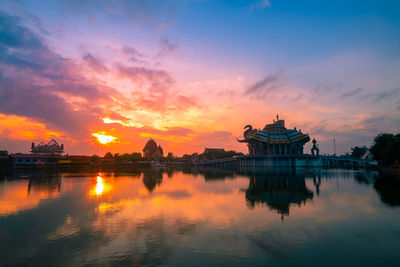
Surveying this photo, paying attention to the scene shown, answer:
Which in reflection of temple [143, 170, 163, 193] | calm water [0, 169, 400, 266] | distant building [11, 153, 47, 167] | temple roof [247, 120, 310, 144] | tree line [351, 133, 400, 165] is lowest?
calm water [0, 169, 400, 266]

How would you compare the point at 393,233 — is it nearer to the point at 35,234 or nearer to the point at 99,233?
the point at 99,233

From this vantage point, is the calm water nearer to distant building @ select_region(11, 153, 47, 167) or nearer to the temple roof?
the temple roof

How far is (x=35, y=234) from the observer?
49.6 feet

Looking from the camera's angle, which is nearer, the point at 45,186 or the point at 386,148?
the point at 45,186

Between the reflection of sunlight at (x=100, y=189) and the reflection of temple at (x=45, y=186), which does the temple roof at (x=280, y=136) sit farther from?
the reflection of temple at (x=45, y=186)

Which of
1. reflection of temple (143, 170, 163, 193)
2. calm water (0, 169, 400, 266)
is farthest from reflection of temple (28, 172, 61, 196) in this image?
reflection of temple (143, 170, 163, 193)

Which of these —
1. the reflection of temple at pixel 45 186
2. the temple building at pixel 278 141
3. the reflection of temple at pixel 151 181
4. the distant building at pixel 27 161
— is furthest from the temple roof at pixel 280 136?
the distant building at pixel 27 161

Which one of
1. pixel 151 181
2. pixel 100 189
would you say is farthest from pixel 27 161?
pixel 100 189

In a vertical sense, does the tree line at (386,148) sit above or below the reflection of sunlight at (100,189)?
above

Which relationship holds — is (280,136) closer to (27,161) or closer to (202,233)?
(202,233)

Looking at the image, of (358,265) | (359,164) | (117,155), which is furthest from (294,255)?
(117,155)

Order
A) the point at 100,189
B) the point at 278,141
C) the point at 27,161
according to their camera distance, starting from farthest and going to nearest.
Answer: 1. the point at 278,141
2. the point at 27,161
3. the point at 100,189

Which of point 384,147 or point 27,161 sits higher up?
point 384,147

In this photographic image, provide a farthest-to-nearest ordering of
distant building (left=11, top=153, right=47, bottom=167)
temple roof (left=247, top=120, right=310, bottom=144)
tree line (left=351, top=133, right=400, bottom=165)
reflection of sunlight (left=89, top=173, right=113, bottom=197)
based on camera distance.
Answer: temple roof (left=247, top=120, right=310, bottom=144) < distant building (left=11, top=153, right=47, bottom=167) < tree line (left=351, top=133, right=400, bottom=165) < reflection of sunlight (left=89, top=173, right=113, bottom=197)
